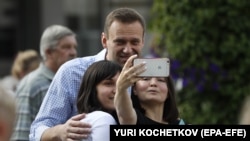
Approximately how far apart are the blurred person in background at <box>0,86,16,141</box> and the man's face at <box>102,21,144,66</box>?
6.21 feet

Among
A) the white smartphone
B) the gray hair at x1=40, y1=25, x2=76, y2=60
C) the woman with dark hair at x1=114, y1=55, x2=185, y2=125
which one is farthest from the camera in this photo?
the gray hair at x1=40, y1=25, x2=76, y2=60

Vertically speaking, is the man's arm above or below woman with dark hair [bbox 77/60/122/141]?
below

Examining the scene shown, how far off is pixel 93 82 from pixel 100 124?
334 mm

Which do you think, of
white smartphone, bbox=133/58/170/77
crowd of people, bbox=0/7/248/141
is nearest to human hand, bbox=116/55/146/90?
crowd of people, bbox=0/7/248/141

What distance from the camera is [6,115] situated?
3.30 meters

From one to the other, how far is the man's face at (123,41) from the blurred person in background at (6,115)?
1.89 metres

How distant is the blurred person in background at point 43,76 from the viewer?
→ 7441 millimetres

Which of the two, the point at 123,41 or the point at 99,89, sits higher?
the point at 123,41

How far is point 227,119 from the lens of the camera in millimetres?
9586

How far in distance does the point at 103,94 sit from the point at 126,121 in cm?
22

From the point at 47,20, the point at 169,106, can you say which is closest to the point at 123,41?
the point at 169,106

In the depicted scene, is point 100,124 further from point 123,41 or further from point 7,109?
point 7,109

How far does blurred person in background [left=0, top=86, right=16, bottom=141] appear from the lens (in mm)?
3293

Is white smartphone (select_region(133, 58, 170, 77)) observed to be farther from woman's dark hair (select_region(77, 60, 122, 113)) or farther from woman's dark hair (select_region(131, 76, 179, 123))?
woman's dark hair (select_region(131, 76, 179, 123))
